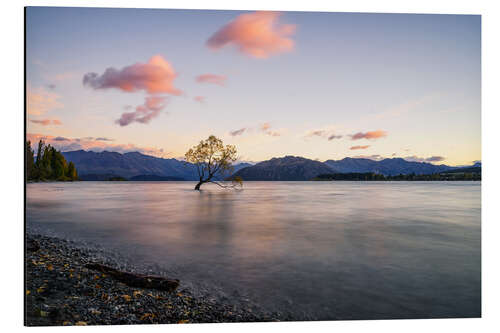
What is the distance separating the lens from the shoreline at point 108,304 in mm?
4535

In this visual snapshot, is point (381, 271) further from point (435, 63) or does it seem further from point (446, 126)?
point (435, 63)

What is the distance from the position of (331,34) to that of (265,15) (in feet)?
7.02

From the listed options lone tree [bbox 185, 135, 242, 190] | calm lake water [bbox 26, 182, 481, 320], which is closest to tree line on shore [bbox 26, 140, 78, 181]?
lone tree [bbox 185, 135, 242, 190]

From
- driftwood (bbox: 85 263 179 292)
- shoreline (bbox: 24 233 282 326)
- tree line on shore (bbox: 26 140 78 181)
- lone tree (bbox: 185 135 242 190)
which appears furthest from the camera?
tree line on shore (bbox: 26 140 78 181)

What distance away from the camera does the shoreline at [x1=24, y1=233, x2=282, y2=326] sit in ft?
14.9

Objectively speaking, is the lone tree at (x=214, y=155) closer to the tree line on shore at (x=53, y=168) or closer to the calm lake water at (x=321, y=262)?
the calm lake water at (x=321, y=262)

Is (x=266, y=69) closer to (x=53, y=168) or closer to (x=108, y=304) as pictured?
(x=108, y=304)

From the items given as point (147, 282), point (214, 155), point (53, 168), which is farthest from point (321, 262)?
point (53, 168)

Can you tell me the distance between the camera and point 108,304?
466cm

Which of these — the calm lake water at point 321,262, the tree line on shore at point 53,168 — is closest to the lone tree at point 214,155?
the calm lake water at point 321,262

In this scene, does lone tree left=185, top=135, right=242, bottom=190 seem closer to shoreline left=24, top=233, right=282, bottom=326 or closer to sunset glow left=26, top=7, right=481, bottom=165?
sunset glow left=26, top=7, right=481, bottom=165

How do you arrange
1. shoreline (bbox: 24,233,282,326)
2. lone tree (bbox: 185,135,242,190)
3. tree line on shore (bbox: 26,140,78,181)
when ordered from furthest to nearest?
tree line on shore (bbox: 26,140,78,181)
lone tree (bbox: 185,135,242,190)
shoreline (bbox: 24,233,282,326)

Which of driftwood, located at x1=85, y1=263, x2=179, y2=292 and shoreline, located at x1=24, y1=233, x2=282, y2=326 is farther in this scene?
driftwood, located at x1=85, y1=263, x2=179, y2=292

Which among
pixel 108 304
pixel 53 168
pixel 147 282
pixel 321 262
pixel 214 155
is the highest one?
pixel 214 155
